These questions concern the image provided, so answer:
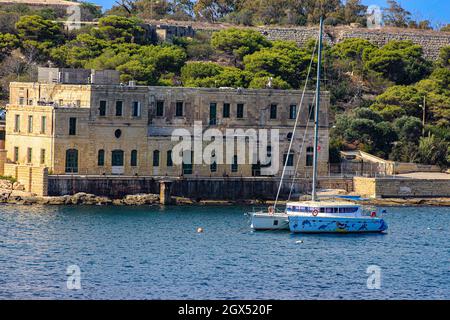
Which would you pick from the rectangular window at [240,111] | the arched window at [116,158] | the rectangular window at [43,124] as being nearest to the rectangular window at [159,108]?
the arched window at [116,158]

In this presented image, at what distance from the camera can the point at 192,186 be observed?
226 ft

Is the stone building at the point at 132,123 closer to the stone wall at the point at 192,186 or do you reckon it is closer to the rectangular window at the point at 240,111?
the rectangular window at the point at 240,111

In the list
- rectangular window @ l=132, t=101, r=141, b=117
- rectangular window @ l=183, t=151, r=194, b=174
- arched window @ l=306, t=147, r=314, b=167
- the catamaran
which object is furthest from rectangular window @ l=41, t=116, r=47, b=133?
arched window @ l=306, t=147, r=314, b=167

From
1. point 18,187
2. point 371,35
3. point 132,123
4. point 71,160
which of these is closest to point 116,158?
point 132,123

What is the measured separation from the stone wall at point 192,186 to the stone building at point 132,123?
1.55m

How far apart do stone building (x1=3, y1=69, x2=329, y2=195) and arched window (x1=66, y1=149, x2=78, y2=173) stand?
5 cm

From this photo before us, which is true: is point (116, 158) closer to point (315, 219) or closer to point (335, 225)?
point (315, 219)

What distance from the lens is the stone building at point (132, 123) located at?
68.3 metres

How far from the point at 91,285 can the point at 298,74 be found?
169ft

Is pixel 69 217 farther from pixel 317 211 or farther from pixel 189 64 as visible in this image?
pixel 189 64

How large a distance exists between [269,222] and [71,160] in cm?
1345

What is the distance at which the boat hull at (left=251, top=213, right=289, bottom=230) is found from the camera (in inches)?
2330
